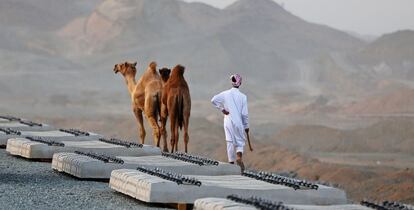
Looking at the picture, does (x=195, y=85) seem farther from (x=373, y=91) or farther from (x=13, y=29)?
(x=13, y=29)

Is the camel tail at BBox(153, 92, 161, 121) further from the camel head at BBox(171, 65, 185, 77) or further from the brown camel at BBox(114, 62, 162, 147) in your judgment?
the camel head at BBox(171, 65, 185, 77)

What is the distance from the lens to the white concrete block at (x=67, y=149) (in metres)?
16.7

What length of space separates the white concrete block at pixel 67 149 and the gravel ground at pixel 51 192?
4.20 ft

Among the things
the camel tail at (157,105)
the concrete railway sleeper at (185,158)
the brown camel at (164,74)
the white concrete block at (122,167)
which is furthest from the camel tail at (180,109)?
the white concrete block at (122,167)

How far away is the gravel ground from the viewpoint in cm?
1096

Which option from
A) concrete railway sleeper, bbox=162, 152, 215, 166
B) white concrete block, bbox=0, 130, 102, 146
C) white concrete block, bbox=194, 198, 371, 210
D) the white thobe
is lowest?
white concrete block, bbox=194, 198, 371, 210

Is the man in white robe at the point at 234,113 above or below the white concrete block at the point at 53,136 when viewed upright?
above

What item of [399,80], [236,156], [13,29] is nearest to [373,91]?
[399,80]

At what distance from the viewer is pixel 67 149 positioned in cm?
1691

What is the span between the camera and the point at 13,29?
347 ft

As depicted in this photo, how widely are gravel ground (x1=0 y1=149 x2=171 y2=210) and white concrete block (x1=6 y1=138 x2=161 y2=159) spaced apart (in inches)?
50.3

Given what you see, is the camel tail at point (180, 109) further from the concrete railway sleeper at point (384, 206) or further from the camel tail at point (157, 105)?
the concrete railway sleeper at point (384, 206)

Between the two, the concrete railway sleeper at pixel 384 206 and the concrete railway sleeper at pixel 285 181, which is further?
the concrete railway sleeper at pixel 285 181

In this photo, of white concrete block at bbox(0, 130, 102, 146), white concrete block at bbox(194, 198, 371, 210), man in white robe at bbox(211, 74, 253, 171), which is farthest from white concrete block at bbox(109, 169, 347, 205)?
white concrete block at bbox(0, 130, 102, 146)
